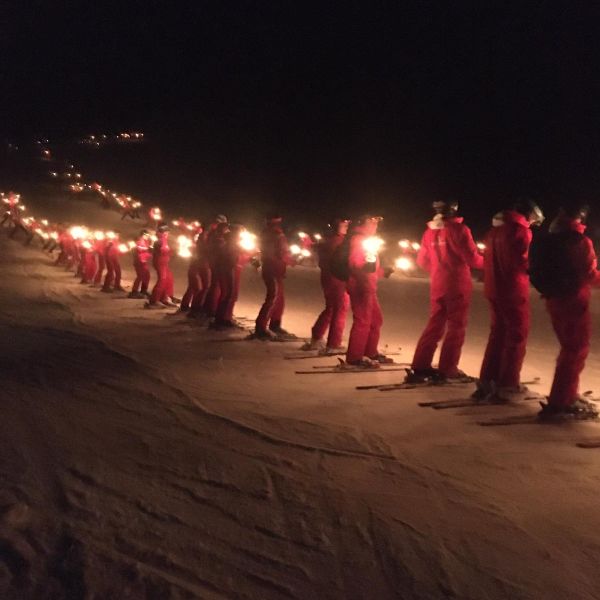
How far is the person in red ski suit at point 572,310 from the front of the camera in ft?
23.5

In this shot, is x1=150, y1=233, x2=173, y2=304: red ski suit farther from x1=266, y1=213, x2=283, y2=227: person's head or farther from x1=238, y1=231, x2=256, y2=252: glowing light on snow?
x1=266, y1=213, x2=283, y2=227: person's head

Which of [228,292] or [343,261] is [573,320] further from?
[228,292]

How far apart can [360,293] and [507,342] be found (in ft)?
7.56

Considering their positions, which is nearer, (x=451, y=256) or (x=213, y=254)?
(x=451, y=256)

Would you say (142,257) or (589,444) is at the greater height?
(142,257)

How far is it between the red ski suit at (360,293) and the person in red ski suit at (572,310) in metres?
2.98

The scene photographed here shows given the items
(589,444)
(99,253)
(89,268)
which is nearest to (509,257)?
(589,444)

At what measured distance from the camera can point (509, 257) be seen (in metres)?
8.13

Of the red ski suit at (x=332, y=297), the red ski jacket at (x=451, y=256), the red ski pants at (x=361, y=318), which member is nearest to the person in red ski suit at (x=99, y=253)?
the red ski suit at (x=332, y=297)

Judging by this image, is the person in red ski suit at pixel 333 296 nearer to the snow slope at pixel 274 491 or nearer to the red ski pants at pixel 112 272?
the snow slope at pixel 274 491

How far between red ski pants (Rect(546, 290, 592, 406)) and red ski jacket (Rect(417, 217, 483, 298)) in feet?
5.29

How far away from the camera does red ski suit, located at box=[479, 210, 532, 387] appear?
26.6 feet

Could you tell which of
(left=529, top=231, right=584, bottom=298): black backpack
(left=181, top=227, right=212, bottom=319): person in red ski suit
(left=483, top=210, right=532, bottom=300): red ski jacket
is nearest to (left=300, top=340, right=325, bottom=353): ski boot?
(left=483, top=210, right=532, bottom=300): red ski jacket

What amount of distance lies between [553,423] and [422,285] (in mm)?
17193
